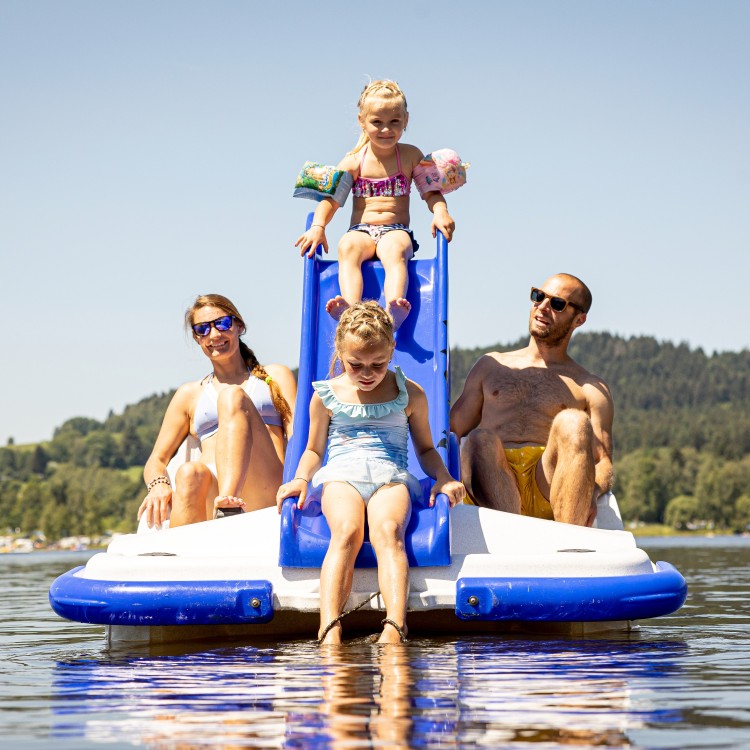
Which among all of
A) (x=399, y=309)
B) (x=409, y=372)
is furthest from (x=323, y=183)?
(x=409, y=372)

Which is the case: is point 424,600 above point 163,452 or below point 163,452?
below

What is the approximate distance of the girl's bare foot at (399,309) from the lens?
7.43 metres

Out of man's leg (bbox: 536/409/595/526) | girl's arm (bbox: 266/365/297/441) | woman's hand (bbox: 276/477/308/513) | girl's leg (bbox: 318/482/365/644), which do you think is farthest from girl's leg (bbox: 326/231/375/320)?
girl's leg (bbox: 318/482/365/644)

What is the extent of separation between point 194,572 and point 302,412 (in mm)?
1426

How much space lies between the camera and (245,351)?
787 cm

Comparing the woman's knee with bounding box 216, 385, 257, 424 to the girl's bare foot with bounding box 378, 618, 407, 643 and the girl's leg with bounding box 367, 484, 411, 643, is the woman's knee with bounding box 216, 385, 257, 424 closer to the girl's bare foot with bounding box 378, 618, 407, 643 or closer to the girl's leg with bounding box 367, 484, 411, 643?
the girl's leg with bounding box 367, 484, 411, 643

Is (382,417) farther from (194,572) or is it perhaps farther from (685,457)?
(685,457)

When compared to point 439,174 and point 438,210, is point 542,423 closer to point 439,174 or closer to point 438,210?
point 438,210

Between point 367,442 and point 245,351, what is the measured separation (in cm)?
192

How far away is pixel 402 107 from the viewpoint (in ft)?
25.8

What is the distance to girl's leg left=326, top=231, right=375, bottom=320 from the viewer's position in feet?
24.8

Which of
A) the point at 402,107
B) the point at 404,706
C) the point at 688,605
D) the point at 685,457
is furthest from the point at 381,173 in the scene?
the point at 685,457

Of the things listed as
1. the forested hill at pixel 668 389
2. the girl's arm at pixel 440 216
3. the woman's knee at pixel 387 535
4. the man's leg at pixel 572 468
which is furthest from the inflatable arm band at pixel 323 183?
the forested hill at pixel 668 389

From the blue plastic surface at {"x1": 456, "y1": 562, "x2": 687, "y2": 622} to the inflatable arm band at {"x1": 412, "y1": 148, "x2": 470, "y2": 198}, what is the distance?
3022mm
